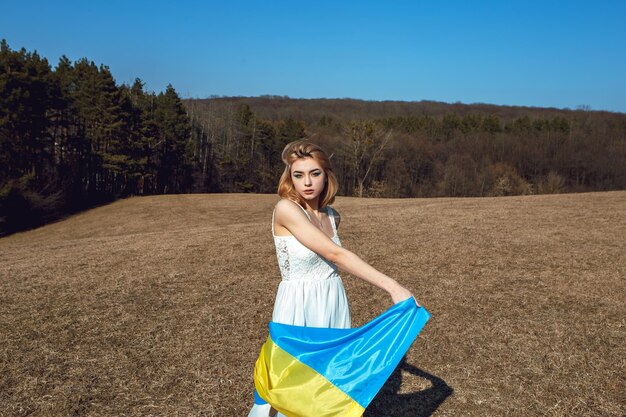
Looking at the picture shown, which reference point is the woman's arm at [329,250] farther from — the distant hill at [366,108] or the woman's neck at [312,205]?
the distant hill at [366,108]

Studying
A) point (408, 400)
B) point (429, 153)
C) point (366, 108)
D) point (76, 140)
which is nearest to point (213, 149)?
point (76, 140)

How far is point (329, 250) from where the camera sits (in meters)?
2.54

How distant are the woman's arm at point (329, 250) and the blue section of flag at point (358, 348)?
24 cm

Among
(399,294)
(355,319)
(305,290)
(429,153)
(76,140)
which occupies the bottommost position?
(355,319)

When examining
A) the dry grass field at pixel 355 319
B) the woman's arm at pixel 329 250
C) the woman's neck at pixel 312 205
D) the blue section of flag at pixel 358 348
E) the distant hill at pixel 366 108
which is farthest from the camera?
the distant hill at pixel 366 108

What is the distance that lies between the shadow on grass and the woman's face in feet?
10.6

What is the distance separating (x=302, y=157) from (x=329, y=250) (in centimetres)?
67

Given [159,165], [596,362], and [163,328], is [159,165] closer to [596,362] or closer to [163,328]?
[163,328]

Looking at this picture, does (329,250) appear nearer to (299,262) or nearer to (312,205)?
(299,262)

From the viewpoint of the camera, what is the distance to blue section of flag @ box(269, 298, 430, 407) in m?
2.69

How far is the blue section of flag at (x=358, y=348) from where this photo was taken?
269cm

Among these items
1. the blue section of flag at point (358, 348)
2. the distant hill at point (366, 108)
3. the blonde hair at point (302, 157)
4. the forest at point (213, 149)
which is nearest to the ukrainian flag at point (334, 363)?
the blue section of flag at point (358, 348)

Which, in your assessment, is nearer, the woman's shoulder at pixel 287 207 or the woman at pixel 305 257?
the woman's shoulder at pixel 287 207

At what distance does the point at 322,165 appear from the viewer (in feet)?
9.52
